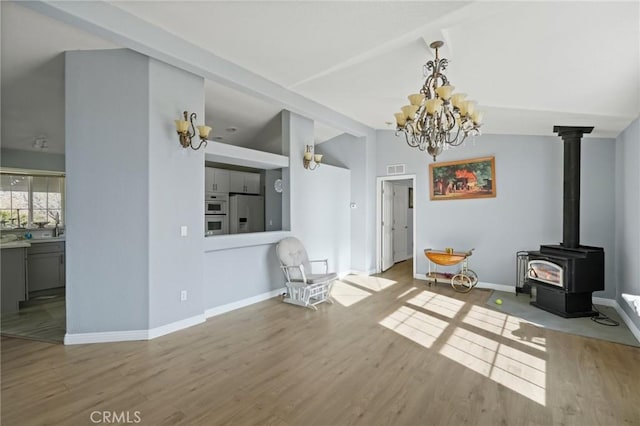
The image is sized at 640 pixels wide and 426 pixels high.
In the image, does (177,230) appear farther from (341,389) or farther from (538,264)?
(538,264)

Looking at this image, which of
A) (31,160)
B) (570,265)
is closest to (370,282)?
(570,265)

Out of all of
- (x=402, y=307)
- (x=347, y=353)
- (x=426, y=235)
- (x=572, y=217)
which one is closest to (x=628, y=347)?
(x=572, y=217)

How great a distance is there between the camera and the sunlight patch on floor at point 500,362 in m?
2.44

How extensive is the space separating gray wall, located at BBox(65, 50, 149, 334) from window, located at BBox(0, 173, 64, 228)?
145 inches

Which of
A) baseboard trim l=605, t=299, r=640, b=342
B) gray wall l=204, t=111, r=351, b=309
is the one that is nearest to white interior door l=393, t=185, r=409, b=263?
gray wall l=204, t=111, r=351, b=309

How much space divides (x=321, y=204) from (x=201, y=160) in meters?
2.54

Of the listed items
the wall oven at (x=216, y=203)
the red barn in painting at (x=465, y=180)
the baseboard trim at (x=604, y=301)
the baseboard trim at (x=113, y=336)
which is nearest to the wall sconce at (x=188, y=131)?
the baseboard trim at (x=113, y=336)

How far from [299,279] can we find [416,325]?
5.74 feet

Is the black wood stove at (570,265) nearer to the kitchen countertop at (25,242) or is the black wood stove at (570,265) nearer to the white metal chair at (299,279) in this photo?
the white metal chair at (299,279)

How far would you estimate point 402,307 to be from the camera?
175 inches

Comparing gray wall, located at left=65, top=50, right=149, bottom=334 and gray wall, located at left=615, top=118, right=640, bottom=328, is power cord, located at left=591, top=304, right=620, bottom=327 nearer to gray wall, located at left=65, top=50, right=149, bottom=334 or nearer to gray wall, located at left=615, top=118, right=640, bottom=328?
gray wall, located at left=615, top=118, right=640, bottom=328

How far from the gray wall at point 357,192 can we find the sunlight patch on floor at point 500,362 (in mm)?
3234

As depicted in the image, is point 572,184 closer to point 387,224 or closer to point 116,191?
point 387,224

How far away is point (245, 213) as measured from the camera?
6406 mm
